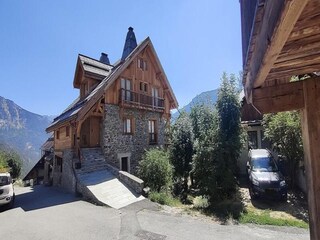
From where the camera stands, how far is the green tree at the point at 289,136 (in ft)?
41.5

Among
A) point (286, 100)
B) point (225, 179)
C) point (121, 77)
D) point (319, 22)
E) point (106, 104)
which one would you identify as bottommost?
point (225, 179)

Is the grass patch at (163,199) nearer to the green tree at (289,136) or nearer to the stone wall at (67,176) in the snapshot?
the stone wall at (67,176)

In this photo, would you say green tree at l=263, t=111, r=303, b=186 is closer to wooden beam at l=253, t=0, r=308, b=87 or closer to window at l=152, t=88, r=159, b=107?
window at l=152, t=88, r=159, b=107

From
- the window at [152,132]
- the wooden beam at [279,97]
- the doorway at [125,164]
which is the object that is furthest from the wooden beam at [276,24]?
the window at [152,132]

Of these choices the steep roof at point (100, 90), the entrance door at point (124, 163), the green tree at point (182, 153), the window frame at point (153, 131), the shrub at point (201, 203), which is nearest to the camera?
the shrub at point (201, 203)

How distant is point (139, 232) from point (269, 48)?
7.75 meters

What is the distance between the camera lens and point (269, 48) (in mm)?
1660

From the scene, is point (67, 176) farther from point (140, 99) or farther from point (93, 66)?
point (93, 66)

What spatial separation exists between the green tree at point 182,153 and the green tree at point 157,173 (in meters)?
1.02

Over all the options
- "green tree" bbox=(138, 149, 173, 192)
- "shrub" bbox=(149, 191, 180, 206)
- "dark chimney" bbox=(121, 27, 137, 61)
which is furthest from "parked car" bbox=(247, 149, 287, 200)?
"dark chimney" bbox=(121, 27, 137, 61)

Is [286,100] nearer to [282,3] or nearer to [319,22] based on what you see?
[319,22]

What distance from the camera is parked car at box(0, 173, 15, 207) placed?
1114cm

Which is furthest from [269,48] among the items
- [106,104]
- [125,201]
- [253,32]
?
[106,104]

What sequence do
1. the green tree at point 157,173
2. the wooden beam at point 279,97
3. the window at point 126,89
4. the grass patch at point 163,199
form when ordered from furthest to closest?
the window at point 126,89 → the green tree at point 157,173 → the grass patch at point 163,199 → the wooden beam at point 279,97
